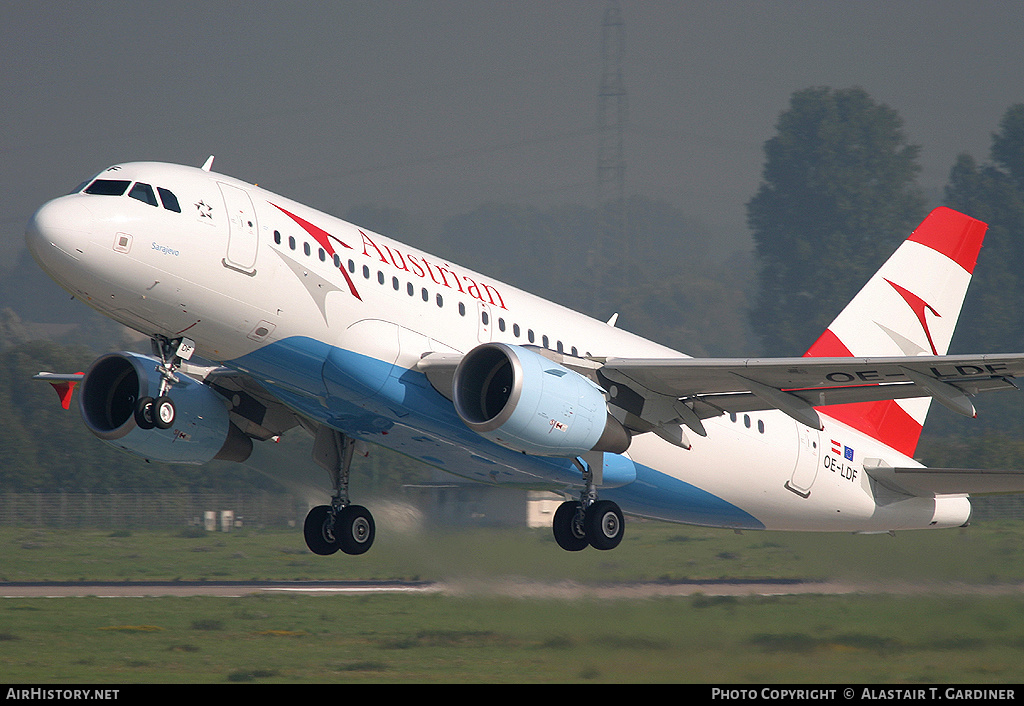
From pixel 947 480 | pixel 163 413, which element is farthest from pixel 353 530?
pixel 947 480

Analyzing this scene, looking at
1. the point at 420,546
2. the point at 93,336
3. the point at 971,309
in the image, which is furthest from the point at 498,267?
the point at 420,546

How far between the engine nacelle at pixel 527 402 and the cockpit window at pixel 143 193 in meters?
5.58

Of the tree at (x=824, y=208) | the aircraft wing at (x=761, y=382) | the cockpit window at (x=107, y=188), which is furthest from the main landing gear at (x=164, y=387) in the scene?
the tree at (x=824, y=208)

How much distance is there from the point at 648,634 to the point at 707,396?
14.9 ft

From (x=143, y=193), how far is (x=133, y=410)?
5935 millimetres

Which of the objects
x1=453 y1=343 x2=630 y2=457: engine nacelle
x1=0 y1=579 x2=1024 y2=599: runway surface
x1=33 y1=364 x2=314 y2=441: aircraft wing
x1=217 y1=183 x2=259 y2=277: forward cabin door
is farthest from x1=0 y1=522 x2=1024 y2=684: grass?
x1=217 y1=183 x2=259 y2=277: forward cabin door

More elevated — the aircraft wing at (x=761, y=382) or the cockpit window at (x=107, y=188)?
the cockpit window at (x=107, y=188)

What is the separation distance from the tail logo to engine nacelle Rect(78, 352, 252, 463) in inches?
624

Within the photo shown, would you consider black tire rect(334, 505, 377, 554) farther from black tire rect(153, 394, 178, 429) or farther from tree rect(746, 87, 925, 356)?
tree rect(746, 87, 925, 356)

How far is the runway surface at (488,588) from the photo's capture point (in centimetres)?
2542

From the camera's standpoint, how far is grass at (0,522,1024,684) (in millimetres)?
21062

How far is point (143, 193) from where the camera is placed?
18703mm

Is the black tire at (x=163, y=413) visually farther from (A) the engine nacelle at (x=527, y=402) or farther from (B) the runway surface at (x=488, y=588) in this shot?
(B) the runway surface at (x=488, y=588)

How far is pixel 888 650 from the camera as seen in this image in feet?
73.7
